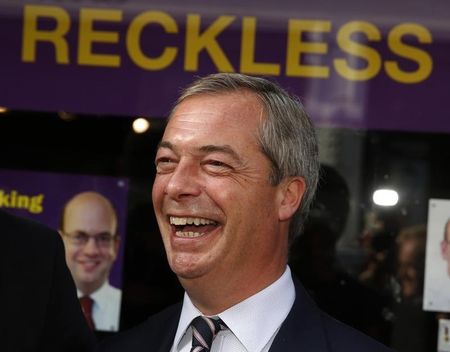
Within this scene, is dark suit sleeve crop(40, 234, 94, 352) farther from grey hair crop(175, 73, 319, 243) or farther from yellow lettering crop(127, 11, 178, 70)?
yellow lettering crop(127, 11, 178, 70)

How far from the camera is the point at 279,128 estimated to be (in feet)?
7.62

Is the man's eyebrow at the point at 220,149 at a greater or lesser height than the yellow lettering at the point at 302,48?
lesser

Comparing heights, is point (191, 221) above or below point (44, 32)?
below

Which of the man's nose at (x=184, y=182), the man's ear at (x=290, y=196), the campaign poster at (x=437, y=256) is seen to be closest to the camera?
the man's nose at (x=184, y=182)

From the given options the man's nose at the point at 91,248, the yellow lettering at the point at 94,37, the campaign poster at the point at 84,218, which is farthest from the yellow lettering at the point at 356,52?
the man's nose at the point at 91,248

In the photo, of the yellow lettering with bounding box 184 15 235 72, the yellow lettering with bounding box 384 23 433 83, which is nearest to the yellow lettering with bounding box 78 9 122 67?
the yellow lettering with bounding box 184 15 235 72

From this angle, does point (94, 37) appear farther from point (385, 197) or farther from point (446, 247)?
point (446, 247)

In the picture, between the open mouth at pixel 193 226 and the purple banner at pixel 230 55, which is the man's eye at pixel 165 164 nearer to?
the open mouth at pixel 193 226

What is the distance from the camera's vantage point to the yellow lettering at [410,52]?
3.32 m

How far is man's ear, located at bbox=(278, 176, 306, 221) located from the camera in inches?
93.1

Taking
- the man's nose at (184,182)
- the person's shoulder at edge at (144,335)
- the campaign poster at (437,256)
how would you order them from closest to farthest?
the man's nose at (184,182) < the person's shoulder at edge at (144,335) < the campaign poster at (437,256)

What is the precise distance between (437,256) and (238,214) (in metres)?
1.25

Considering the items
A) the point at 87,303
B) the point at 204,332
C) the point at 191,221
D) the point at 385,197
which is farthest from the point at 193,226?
the point at 87,303

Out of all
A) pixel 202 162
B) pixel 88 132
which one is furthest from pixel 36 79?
pixel 202 162
